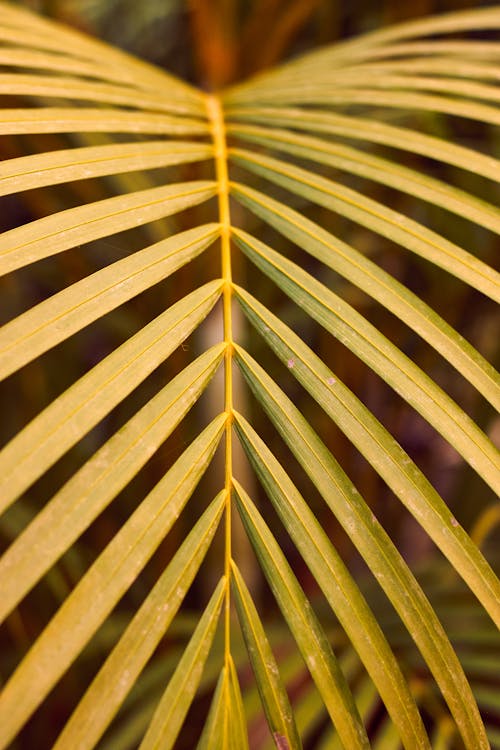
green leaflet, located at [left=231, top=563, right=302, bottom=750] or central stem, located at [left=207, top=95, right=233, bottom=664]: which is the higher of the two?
central stem, located at [left=207, top=95, right=233, bottom=664]

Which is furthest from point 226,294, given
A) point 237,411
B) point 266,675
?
point 266,675

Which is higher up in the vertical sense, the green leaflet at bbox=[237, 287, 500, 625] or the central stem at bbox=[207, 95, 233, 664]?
the central stem at bbox=[207, 95, 233, 664]

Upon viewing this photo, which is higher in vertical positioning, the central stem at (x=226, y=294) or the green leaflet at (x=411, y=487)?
the central stem at (x=226, y=294)

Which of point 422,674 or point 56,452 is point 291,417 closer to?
point 56,452

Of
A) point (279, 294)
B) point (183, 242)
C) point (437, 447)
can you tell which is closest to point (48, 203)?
point (279, 294)

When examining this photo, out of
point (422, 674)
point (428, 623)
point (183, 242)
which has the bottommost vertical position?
point (422, 674)

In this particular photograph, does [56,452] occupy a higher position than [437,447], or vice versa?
[56,452]

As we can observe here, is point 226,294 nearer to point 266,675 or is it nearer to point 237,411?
point 237,411

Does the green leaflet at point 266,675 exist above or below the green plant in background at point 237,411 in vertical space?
below
